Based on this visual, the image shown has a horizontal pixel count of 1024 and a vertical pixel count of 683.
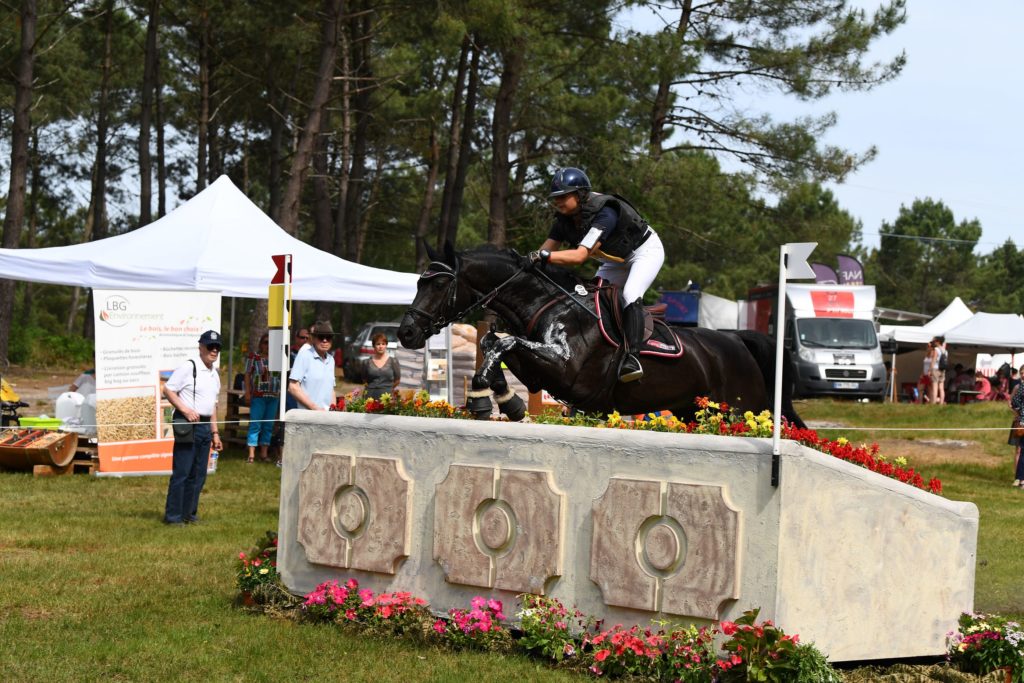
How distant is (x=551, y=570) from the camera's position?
6383 millimetres

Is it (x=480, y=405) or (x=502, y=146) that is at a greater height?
(x=502, y=146)

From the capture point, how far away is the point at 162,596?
7844mm

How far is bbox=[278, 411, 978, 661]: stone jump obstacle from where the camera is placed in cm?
581

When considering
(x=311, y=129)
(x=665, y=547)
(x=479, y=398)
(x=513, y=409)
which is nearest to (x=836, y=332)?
(x=311, y=129)

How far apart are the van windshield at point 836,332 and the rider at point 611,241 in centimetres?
2253

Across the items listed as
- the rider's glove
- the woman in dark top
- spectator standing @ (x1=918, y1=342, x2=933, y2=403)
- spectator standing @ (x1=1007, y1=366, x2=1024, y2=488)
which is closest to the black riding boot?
the rider's glove

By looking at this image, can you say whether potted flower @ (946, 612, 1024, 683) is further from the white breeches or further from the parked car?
the parked car

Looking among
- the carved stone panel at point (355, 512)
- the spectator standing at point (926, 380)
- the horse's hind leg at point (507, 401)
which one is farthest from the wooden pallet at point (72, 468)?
the spectator standing at point (926, 380)

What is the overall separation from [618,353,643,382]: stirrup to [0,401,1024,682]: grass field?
2.61 meters

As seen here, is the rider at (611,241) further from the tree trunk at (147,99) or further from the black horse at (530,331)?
the tree trunk at (147,99)

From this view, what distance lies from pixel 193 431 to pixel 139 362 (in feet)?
12.6

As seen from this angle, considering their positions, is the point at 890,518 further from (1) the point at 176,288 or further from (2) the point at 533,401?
(1) the point at 176,288

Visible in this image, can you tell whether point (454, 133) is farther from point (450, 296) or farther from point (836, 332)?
point (450, 296)

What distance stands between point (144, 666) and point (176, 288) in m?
9.59
